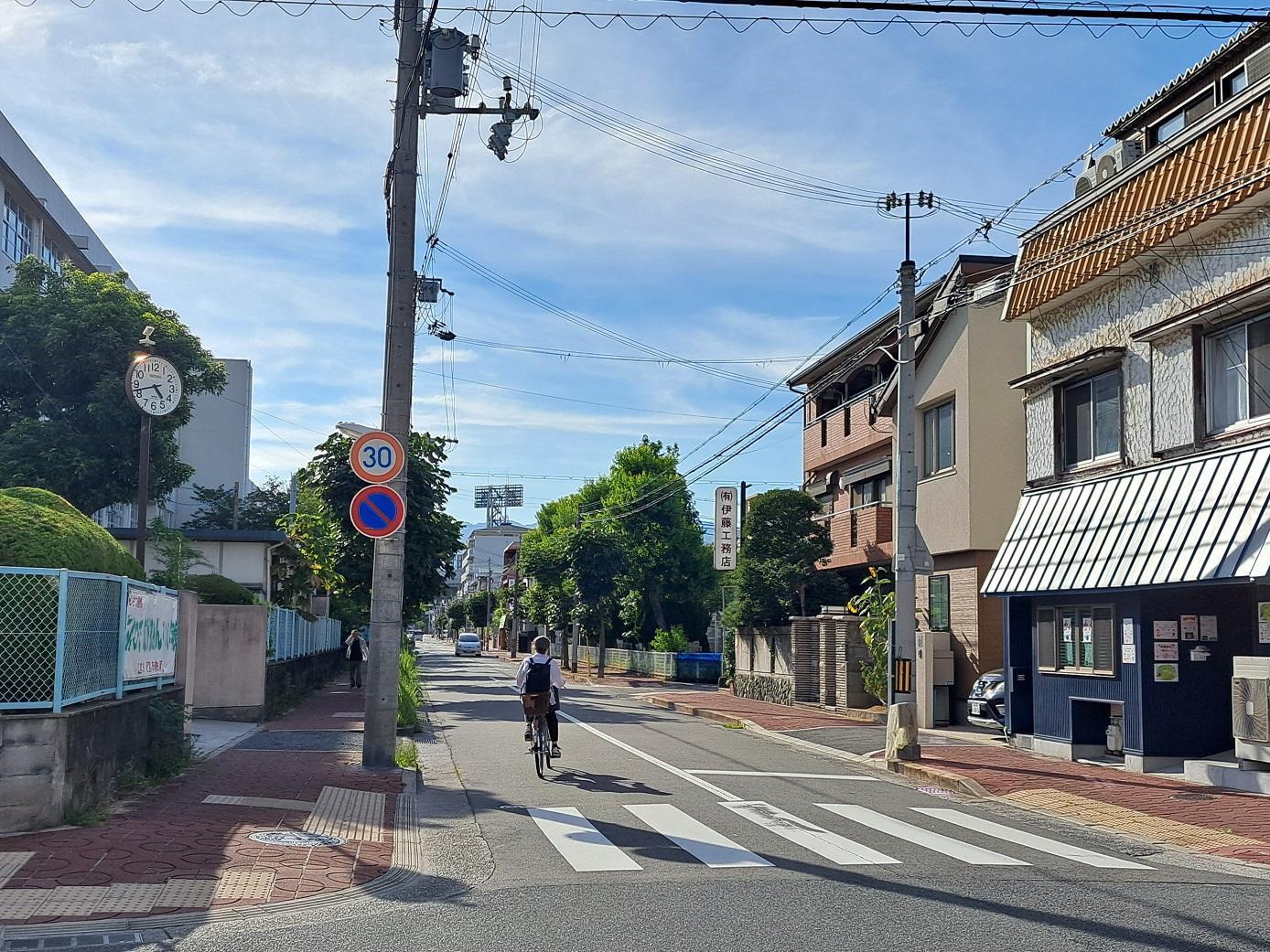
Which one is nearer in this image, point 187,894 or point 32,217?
point 187,894

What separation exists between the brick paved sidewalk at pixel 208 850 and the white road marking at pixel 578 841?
1.41 m

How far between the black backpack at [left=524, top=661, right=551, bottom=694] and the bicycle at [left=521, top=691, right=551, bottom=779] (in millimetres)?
74

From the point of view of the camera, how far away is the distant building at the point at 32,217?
132 feet

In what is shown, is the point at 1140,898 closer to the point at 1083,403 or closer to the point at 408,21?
the point at 1083,403

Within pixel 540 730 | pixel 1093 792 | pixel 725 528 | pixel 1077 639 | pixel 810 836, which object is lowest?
pixel 1093 792

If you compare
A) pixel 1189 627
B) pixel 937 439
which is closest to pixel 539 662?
pixel 1189 627

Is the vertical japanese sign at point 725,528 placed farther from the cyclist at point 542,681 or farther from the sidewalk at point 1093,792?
the cyclist at point 542,681

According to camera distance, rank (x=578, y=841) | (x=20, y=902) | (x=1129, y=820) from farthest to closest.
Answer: (x=1129, y=820) < (x=578, y=841) < (x=20, y=902)

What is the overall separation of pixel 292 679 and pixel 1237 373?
63.6ft

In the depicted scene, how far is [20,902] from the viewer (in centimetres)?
715

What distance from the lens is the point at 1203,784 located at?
14.5 metres

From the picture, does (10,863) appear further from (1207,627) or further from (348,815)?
(1207,627)

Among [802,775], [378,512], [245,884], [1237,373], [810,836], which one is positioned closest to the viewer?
[245,884]

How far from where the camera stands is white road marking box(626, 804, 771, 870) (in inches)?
361
